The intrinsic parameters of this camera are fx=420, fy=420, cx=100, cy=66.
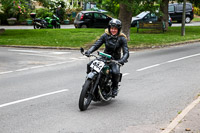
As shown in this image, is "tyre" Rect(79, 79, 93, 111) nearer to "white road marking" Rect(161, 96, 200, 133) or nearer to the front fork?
the front fork

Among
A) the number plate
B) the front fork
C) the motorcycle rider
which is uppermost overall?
the motorcycle rider

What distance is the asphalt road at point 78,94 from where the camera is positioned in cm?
695

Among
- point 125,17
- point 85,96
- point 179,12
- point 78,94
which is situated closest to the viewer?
point 85,96

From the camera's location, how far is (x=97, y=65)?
795 cm

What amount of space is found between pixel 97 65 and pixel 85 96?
63 cm

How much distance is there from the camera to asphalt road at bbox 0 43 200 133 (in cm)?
695

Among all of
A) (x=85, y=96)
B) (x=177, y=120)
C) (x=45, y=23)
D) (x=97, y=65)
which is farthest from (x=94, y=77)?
(x=45, y=23)

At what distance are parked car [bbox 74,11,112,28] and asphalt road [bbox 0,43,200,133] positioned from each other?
20.2m

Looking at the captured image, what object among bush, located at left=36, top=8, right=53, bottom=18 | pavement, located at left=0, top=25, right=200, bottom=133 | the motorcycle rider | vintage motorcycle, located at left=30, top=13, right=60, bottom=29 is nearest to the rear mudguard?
the motorcycle rider

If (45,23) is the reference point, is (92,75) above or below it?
below

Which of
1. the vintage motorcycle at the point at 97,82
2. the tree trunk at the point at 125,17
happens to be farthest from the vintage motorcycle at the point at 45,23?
the vintage motorcycle at the point at 97,82

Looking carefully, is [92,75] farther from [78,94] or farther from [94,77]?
[78,94]

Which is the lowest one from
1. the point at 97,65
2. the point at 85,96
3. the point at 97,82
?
the point at 85,96

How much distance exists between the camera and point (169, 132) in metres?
6.23
